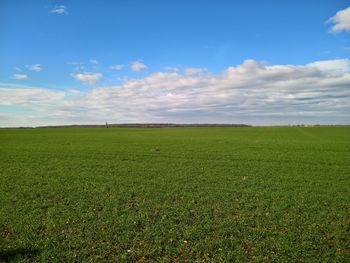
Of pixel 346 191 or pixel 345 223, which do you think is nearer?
pixel 345 223

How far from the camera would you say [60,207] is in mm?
12570

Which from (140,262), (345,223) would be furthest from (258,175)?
(140,262)

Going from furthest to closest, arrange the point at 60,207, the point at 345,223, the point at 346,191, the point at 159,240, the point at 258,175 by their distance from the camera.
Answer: the point at 258,175 → the point at 346,191 → the point at 60,207 → the point at 345,223 → the point at 159,240

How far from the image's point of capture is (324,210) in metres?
12.3

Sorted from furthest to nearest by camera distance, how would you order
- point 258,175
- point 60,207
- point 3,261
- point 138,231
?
point 258,175 < point 60,207 < point 138,231 < point 3,261

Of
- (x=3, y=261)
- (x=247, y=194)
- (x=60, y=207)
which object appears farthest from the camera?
(x=247, y=194)

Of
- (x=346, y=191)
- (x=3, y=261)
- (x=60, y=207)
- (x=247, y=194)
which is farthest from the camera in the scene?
(x=346, y=191)

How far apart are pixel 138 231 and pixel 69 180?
30.4ft

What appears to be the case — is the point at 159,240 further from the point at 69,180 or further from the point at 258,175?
the point at 258,175

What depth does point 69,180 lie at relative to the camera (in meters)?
17.9

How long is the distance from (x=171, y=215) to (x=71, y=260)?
4.42 meters

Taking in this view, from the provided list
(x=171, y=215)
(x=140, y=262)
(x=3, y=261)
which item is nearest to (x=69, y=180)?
(x=171, y=215)

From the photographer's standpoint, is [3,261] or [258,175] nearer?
[3,261]

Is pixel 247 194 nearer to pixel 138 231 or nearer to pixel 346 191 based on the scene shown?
pixel 346 191
